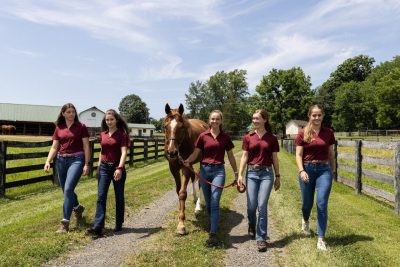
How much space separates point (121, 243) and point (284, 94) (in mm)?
67075

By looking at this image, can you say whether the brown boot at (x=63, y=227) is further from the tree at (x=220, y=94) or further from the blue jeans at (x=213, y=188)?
the tree at (x=220, y=94)

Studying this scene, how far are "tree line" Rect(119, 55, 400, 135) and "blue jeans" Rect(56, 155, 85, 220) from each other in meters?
38.8

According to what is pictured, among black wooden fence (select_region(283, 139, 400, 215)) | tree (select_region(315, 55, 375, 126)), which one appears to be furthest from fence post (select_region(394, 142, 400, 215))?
tree (select_region(315, 55, 375, 126))

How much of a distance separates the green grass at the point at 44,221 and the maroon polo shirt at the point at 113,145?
1375 mm

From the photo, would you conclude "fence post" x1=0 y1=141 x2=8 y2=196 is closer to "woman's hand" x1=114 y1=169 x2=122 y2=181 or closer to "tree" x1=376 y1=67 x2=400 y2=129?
"woman's hand" x1=114 y1=169 x2=122 y2=181

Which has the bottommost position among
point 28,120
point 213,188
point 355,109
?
point 213,188

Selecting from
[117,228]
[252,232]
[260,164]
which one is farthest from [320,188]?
[117,228]

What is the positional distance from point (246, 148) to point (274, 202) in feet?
12.5

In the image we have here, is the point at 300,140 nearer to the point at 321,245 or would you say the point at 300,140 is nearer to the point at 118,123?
the point at 321,245

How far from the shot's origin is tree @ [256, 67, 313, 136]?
68.8 meters

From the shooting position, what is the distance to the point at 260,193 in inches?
227

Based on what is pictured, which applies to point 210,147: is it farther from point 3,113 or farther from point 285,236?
point 3,113

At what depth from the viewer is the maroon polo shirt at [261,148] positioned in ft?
19.1

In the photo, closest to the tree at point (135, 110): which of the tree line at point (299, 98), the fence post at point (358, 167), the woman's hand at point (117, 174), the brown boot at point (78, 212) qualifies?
the tree line at point (299, 98)
